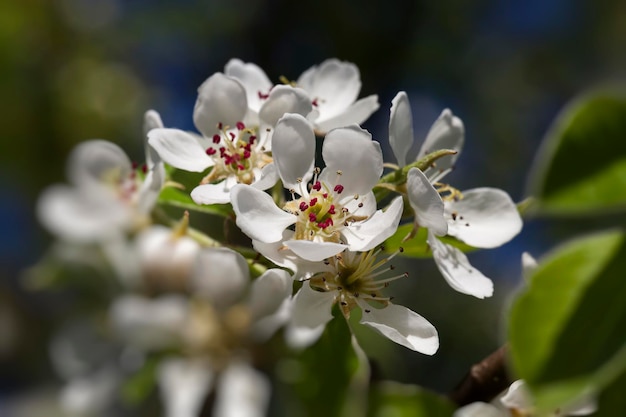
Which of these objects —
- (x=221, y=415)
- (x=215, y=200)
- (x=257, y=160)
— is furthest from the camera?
(x=221, y=415)

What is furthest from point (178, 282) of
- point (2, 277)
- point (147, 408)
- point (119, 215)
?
point (2, 277)

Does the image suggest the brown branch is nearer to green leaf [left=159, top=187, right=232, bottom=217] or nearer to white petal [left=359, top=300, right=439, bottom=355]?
white petal [left=359, top=300, right=439, bottom=355]

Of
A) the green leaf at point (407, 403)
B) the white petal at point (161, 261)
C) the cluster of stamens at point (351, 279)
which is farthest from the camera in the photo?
the white petal at point (161, 261)

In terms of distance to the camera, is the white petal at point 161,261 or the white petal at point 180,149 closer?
the white petal at point 180,149

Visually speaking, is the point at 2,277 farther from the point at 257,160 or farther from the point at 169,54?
the point at 257,160

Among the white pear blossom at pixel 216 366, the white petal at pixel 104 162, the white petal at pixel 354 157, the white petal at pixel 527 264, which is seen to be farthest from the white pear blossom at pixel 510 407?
the white pear blossom at pixel 216 366

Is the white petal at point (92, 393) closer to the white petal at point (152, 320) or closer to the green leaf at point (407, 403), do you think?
the white petal at point (152, 320)

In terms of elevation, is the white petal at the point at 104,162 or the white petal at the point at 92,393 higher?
the white petal at the point at 104,162
